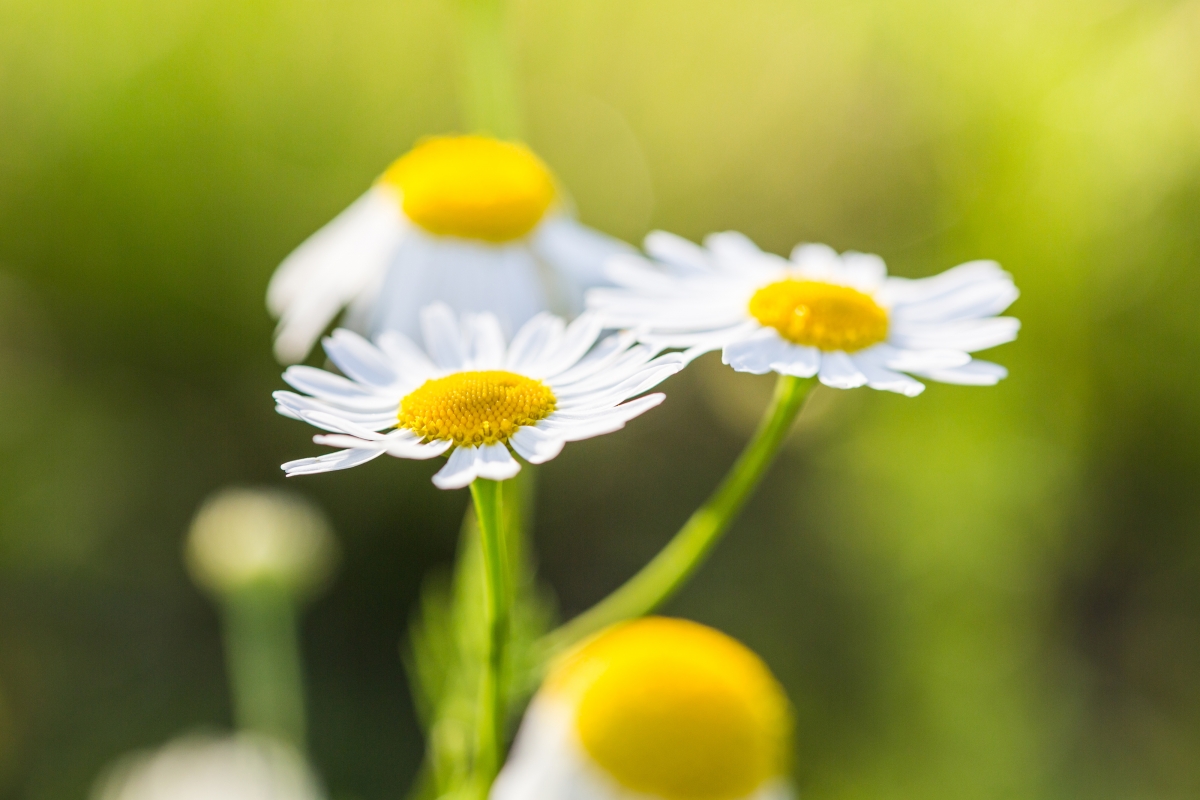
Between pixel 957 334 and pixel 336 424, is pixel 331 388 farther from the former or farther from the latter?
pixel 957 334

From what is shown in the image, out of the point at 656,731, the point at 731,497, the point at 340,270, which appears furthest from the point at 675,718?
the point at 340,270

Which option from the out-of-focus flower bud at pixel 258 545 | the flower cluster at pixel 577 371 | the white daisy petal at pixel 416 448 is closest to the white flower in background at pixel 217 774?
the out-of-focus flower bud at pixel 258 545

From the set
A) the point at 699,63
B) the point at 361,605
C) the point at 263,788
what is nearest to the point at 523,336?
the point at 263,788

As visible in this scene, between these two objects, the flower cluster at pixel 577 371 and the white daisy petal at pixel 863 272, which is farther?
the white daisy petal at pixel 863 272

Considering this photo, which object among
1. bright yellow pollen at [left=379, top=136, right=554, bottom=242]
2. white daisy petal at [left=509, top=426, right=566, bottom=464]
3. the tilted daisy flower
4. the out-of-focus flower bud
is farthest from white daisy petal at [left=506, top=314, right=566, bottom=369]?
the out-of-focus flower bud

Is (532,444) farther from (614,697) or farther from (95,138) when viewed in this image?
(95,138)

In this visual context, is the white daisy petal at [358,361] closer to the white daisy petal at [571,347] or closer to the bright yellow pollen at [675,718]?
the white daisy petal at [571,347]
